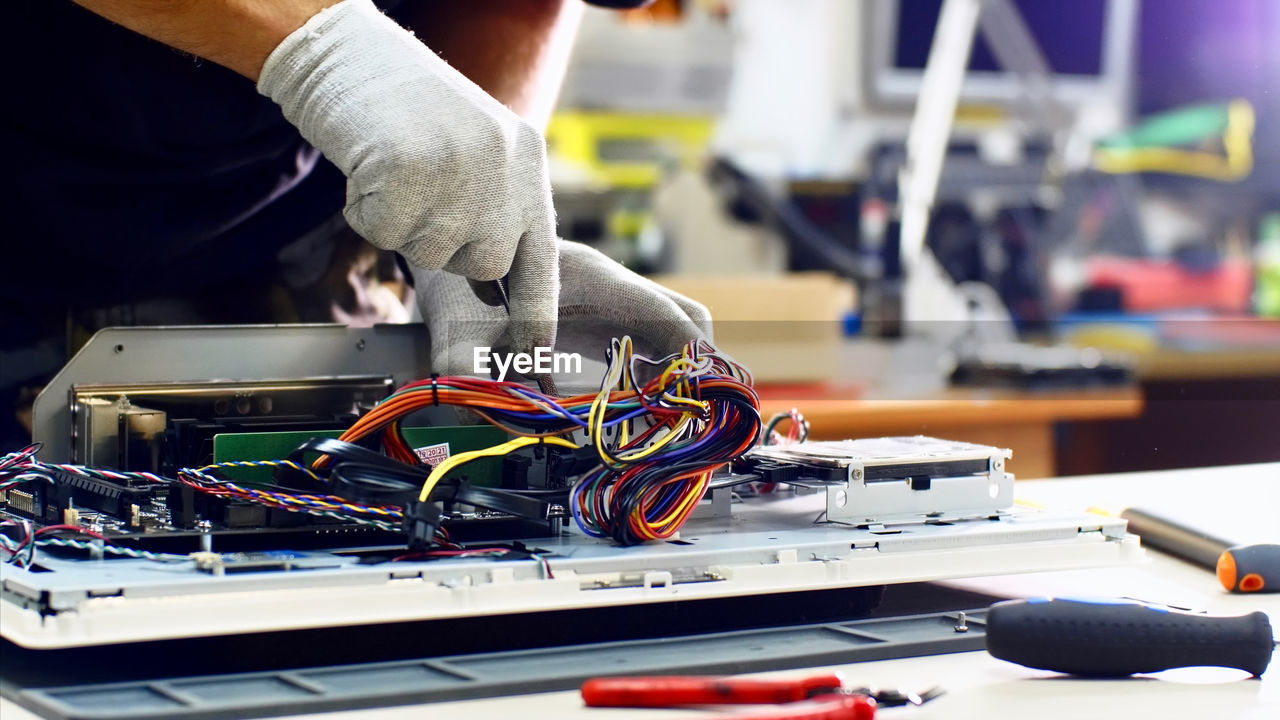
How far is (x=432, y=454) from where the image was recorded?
0.87 meters

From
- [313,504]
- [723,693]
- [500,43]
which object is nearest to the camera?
[723,693]

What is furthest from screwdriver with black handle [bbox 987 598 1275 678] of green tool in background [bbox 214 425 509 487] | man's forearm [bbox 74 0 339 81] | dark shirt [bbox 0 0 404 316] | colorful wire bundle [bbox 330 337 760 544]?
dark shirt [bbox 0 0 404 316]

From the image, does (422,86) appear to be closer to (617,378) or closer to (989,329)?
(617,378)

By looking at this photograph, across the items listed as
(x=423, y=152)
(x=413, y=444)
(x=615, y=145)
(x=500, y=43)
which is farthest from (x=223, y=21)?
(x=615, y=145)

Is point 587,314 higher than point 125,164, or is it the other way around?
point 125,164

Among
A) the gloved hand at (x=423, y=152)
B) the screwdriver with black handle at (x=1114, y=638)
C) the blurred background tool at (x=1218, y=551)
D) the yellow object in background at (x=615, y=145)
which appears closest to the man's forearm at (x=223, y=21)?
the gloved hand at (x=423, y=152)

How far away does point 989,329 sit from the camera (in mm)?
3490

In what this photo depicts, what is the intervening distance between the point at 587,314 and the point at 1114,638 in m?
0.48

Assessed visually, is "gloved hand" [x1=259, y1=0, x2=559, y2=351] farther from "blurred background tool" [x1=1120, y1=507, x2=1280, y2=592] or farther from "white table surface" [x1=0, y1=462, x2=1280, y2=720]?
"blurred background tool" [x1=1120, y1=507, x2=1280, y2=592]

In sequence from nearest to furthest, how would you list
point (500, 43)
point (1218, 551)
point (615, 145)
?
point (1218, 551), point (500, 43), point (615, 145)

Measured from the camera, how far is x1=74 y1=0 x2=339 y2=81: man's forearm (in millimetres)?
971

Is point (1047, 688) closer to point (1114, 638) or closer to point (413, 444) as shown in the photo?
point (1114, 638)

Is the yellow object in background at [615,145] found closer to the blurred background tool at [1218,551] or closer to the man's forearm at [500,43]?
the man's forearm at [500,43]

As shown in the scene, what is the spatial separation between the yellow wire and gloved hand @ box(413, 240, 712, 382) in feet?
0.57
